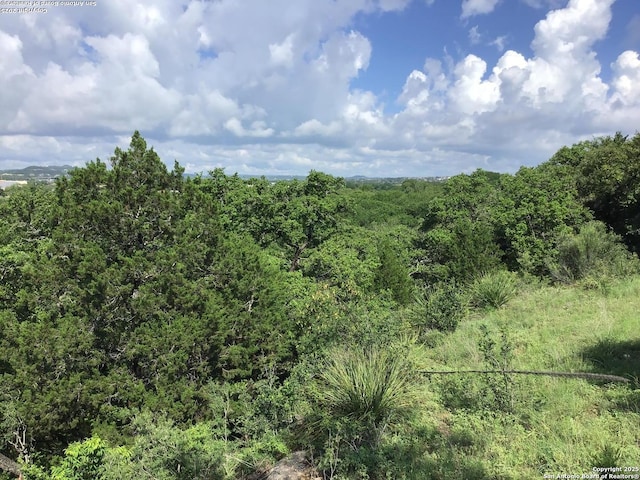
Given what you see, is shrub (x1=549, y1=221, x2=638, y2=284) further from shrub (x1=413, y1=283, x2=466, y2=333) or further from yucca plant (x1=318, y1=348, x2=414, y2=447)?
yucca plant (x1=318, y1=348, x2=414, y2=447)

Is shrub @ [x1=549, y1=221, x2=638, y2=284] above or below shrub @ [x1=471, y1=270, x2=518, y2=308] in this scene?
above

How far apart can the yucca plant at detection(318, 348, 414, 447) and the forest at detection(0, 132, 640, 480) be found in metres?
0.02

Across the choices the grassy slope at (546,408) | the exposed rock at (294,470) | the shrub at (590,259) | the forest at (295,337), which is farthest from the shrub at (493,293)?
the exposed rock at (294,470)

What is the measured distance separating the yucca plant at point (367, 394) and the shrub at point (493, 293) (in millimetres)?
6360

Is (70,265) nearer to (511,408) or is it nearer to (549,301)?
(511,408)

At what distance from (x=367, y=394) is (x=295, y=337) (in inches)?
333

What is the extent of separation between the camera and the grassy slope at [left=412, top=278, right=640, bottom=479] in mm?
2988

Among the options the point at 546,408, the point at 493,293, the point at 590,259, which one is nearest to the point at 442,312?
the point at 493,293

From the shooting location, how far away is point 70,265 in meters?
9.33

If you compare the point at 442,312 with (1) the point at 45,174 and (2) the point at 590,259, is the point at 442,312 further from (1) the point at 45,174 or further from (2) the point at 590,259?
(1) the point at 45,174

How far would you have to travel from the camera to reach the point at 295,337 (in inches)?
476

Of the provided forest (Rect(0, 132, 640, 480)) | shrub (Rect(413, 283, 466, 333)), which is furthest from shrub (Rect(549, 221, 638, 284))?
shrub (Rect(413, 283, 466, 333))

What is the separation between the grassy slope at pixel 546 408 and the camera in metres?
2.99

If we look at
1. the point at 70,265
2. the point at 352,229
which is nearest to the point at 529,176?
the point at 352,229
